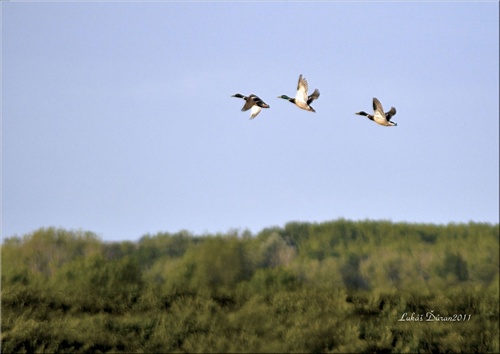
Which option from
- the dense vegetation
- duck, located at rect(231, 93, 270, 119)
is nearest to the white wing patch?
duck, located at rect(231, 93, 270, 119)

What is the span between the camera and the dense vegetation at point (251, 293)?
103 feet

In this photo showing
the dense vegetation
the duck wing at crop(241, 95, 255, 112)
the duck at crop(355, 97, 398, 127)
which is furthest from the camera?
the dense vegetation

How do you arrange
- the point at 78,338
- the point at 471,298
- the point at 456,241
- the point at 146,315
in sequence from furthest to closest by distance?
1. the point at 456,241
2. the point at 471,298
3. the point at 146,315
4. the point at 78,338

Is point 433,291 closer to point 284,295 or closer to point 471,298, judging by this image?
point 471,298

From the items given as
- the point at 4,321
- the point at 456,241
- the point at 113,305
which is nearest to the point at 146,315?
the point at 113,305

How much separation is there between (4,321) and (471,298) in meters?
15.1

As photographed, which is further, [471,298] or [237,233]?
[237,233]

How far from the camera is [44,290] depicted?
3512 centimetres

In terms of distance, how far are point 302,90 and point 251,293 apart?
1603 centimetres

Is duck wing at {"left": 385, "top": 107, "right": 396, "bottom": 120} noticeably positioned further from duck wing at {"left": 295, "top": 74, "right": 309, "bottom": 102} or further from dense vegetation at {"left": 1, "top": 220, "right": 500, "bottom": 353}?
dense vegetation at {"left": 1, "top": 220, "right": 500, "bottom": 353}

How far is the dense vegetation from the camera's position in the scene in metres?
31.3

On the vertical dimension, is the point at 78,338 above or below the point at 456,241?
below

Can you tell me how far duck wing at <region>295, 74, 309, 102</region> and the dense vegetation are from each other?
435 inches

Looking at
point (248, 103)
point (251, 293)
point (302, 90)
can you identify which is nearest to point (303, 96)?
point (302, 90)
